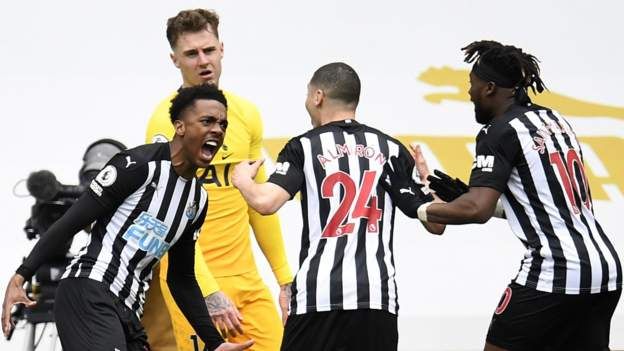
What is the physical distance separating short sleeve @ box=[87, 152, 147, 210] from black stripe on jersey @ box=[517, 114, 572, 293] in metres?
1.34

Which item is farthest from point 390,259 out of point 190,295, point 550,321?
point 190,295

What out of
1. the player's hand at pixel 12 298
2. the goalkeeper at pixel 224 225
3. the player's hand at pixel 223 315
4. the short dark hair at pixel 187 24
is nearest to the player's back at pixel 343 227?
the player's hand at pixel 223 315

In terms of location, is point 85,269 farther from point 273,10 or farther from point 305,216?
point 273,10

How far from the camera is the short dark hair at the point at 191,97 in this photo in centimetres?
500

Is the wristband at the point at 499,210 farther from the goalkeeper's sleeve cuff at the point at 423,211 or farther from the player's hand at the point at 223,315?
the player's hand at the point at 223,315

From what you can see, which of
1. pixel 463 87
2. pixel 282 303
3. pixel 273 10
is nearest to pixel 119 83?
pixel 273 10

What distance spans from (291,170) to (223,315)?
767mm

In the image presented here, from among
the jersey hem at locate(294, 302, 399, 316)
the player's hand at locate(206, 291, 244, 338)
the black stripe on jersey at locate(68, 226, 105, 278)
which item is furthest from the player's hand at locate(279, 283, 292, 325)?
the black stripe on jersey at locate(68, 226, 105, 278)

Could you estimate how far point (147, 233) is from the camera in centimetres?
493

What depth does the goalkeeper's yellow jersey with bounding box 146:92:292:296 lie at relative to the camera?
5.71 m

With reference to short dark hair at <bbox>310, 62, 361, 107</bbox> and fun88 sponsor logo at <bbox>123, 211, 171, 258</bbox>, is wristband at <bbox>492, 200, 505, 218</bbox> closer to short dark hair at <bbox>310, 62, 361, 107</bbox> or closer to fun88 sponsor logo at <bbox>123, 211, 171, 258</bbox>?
short dark hair at <bbox>310, 62, 361, 107</bbox>

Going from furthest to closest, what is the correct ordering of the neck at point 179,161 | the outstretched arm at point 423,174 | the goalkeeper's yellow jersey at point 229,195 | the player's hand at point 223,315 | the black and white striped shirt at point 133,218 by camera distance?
the goalkeeper's yellow jersey at point 229,195
the player's hand at point 223,315
the outstretched arm at point 423,174
the neck at point 179,161
the black and white striped shirt at point 133,218

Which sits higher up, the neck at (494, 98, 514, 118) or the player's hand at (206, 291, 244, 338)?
the neck at (494, 98, 514, 118)

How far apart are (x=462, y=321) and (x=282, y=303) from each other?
2.35m
